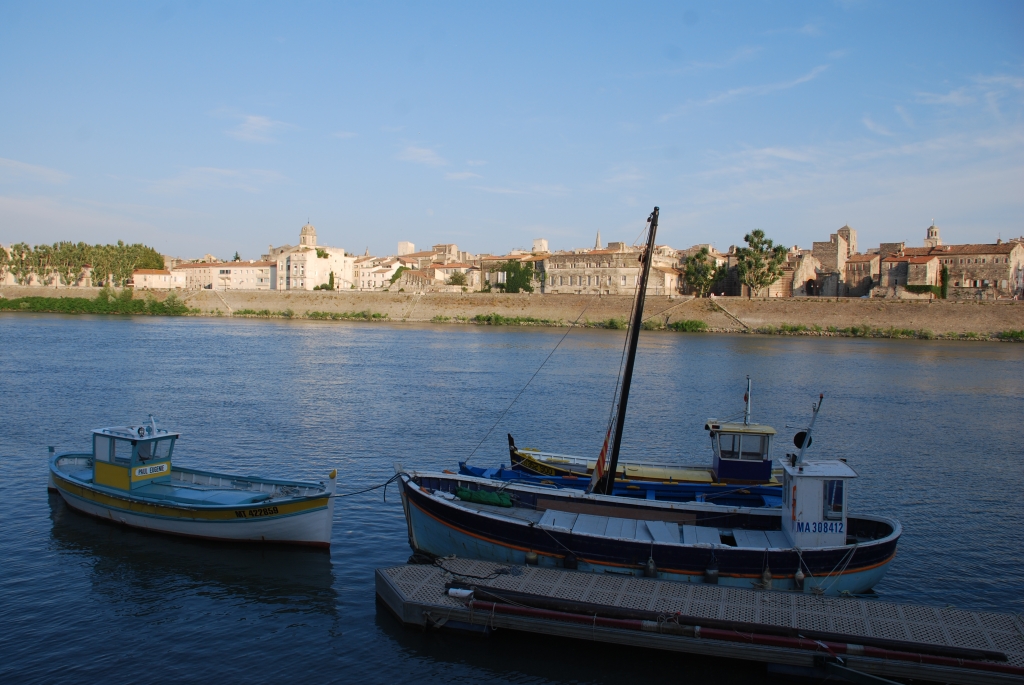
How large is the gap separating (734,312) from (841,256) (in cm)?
2655

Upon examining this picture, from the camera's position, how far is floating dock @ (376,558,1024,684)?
11.8 metres

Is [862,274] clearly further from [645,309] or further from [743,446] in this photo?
[743,446]

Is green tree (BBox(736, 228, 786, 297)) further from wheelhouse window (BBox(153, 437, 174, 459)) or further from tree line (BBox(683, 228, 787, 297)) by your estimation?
wheelhouse window (BBox(153, 437, 174, 459))

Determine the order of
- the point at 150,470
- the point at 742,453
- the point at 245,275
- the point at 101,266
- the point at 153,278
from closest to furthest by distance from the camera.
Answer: the point at 150,470
the point at 742,453
the point at 101,266
the point at 153,278
the point at 245,275

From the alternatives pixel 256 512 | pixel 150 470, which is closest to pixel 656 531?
pixel 256 512

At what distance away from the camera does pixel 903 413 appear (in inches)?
1490

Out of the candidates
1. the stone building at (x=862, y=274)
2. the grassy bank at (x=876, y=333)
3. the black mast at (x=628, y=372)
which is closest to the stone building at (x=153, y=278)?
the grassy bank at (x=876, y=333)

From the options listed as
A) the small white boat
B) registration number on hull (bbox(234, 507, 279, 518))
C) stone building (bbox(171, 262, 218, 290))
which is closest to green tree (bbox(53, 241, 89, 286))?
stone building (bbox(171, 262, 218, 290))

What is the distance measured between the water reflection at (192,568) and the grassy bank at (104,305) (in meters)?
112

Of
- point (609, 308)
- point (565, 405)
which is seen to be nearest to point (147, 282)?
point (609, 308)

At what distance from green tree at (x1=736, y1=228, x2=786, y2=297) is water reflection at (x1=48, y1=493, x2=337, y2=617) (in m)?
90.2

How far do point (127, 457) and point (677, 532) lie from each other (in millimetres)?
13174

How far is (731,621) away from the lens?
12508 mm

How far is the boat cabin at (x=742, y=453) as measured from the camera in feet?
62.5
